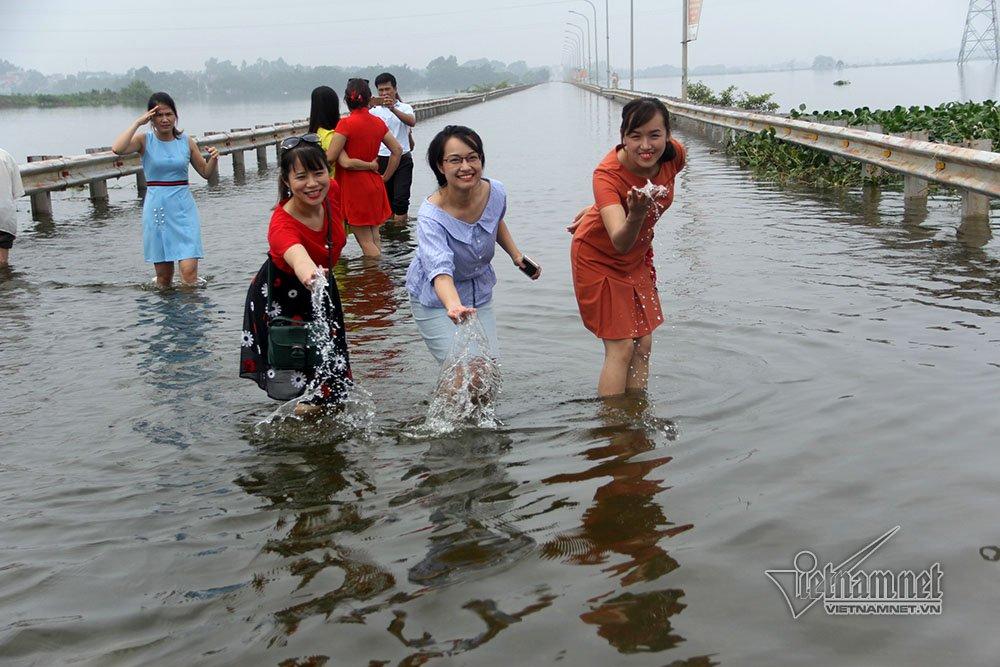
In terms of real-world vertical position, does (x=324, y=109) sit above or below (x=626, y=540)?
above

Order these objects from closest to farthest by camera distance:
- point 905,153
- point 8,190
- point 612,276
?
point 612,276 → point 8,190 → point 905,153

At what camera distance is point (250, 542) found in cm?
425

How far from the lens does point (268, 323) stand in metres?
5.69

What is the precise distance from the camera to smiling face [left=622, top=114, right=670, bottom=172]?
5.23 m

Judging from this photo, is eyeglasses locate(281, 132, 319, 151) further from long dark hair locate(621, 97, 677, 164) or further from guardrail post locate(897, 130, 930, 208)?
guardrail post locate(897, 130, 930, 208)

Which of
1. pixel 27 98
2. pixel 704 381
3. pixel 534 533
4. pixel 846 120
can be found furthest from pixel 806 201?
pixel 27 98

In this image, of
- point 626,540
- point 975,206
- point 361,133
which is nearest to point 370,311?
point 361,133

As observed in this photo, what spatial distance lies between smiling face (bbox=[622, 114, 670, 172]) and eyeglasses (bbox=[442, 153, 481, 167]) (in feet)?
2.46

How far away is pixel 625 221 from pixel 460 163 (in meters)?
0.87

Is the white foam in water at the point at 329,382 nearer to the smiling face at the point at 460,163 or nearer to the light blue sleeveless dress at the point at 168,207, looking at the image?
the smiling face at the point at 460,163

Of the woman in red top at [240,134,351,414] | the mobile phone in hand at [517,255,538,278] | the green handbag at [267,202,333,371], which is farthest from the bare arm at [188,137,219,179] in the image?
the mobile phone in hand at [517,255,538,278]

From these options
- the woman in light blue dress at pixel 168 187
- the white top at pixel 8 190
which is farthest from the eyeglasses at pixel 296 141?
the white top at pixel 8 190

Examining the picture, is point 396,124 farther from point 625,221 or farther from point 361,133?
point 625,221

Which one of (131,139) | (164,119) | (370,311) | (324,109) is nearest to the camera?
(370,311)
